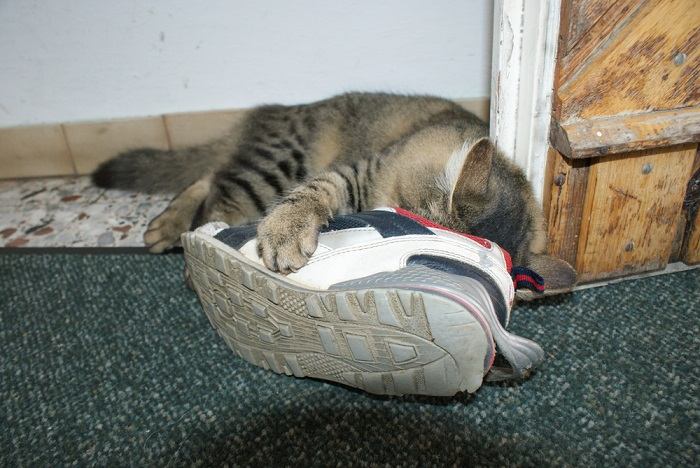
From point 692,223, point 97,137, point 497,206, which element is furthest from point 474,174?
point 97,137

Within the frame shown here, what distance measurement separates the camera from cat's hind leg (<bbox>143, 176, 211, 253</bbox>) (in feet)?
5.53

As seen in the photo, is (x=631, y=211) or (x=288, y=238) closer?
(x=288, y=238)

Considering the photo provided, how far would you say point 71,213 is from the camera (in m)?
2.00

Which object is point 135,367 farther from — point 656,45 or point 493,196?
point 656,45

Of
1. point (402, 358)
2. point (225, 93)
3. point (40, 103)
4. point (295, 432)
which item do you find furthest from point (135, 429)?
point (40, 103)

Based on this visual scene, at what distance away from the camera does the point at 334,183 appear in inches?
55.5

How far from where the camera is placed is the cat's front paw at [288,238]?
101 cm

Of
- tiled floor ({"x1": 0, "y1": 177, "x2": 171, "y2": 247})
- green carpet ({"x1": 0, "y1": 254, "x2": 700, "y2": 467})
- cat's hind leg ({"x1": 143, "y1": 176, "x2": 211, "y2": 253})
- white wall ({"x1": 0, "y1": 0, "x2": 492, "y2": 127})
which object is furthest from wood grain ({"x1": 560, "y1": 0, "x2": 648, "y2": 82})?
tiled floor ({"x1": 0, "y1": 177, "x2": 171, "y2": 247})

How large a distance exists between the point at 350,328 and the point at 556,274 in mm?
559

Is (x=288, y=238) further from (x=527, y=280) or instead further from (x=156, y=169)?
(x=156, y=169)

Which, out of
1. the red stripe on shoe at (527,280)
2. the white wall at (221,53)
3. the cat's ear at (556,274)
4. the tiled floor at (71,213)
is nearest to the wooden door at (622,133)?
the cat's ear at (556,274)

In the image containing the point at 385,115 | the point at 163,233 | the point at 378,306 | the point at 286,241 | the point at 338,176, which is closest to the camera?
the point at 378,306

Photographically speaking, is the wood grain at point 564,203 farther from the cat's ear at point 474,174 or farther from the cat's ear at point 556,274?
the cat's ear at point 474,174

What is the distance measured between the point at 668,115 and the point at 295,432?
3.64 feet
